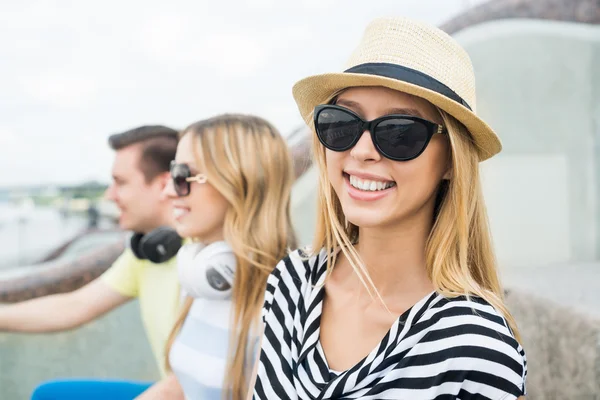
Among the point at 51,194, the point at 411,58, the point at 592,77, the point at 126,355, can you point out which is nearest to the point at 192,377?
the point at 411,58

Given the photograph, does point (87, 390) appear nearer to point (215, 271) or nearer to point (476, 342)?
point (215, 271)

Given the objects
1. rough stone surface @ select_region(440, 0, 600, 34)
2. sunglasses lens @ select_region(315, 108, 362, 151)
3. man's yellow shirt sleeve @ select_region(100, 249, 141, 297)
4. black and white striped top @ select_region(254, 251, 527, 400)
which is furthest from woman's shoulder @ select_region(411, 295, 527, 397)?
rough stone surface @ select_region(440, 0, 600, 34)

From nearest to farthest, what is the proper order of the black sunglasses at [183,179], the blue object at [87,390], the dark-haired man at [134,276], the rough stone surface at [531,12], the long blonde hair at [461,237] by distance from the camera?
the long blonde hair at [461,237]
the black sunglasses at [183,179]
the blue object at [87,390]
the dark-haired man at [134,276]
the rough stone surface at [531,12]

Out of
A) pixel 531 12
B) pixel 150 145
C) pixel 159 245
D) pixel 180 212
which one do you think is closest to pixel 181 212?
pixel 180 212

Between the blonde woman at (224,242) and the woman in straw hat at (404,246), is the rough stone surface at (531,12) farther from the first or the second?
the woman in straw hat at (404,246)

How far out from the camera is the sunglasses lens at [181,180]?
1690mm

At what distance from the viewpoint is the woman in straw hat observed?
945 millimetres

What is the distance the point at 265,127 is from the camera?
5.89 ft

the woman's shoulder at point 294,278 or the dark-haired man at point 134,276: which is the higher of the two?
the woman's shoulder at point 294,278

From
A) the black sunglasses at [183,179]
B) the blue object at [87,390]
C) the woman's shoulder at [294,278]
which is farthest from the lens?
the blue object at [87,390]

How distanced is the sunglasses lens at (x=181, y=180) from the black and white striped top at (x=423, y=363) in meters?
0.72

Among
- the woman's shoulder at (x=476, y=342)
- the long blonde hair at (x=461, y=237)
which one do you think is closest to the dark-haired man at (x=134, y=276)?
the long blonde hair at (x=461, y=237)

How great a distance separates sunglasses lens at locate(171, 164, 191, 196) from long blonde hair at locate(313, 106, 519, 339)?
639 mm

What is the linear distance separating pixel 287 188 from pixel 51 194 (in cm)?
381
